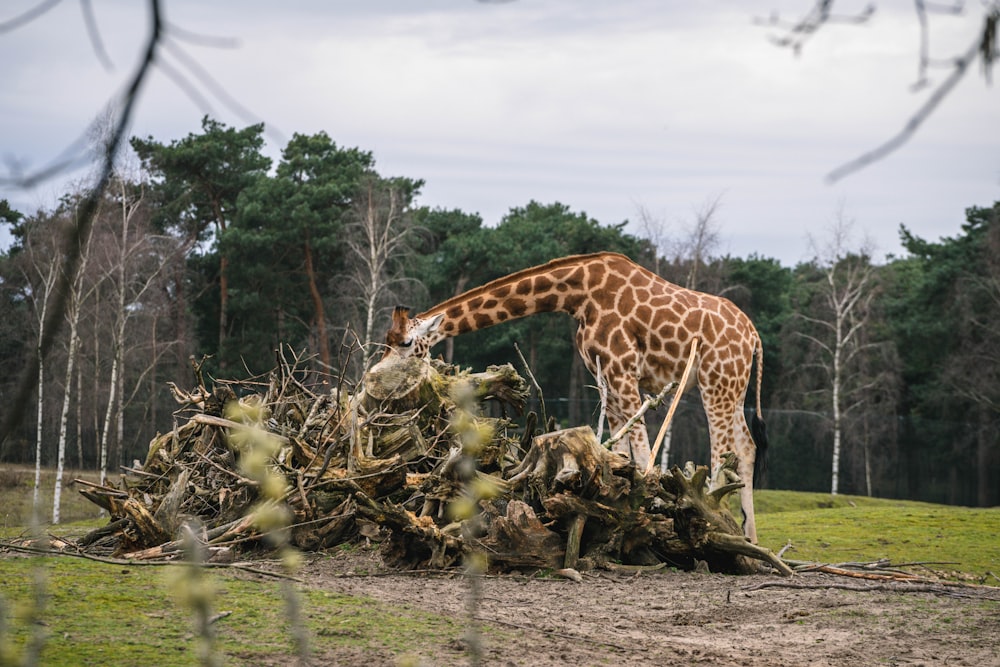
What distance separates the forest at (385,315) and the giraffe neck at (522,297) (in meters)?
17.1

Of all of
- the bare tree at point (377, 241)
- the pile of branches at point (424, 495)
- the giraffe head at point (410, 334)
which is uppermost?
the bare tree at point (377, 241)

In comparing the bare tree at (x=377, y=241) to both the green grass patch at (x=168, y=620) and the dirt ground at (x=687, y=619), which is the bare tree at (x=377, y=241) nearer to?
the dirt ground at (x=687, y=619)

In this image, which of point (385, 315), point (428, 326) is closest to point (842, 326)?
point (385, 315)

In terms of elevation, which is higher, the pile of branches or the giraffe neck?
the giraffe neck

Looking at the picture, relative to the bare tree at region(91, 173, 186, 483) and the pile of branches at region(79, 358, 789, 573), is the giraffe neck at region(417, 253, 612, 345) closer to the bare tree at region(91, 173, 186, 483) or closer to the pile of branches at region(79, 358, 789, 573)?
the pile of branches at region(79, 358, 789, 573)

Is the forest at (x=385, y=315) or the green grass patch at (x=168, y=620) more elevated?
the forest at (x=385, y=315)

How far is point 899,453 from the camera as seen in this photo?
1197 inches

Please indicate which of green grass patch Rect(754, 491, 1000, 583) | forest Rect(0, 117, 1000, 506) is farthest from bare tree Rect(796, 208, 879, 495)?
green grass patch Rect(754, 491, 1000, 583)

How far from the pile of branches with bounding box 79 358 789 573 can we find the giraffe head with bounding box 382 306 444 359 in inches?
25.9

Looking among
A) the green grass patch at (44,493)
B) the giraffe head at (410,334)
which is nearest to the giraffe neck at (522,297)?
the giraffe head at (410,334)

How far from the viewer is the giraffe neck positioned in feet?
31.1

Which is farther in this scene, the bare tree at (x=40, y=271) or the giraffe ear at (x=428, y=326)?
the bare tree at (x=40, y=271)

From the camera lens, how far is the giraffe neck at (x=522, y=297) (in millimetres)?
9477

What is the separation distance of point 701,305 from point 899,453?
Answer: 23.0 meters
